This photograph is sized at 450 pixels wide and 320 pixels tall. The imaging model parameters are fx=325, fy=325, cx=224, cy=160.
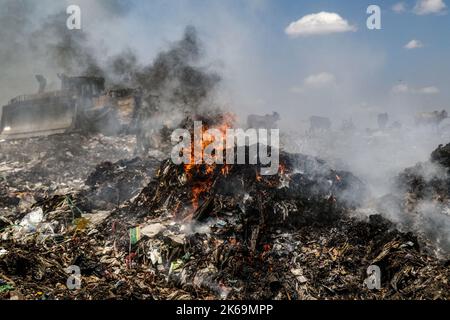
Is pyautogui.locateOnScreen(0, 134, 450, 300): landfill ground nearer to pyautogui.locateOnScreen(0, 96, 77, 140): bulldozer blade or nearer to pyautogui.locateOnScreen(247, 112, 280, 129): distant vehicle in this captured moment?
pyautogui.locateOnScreen(0, 96, 77, 140): bulldozer blade

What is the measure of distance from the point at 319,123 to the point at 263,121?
5180 mm

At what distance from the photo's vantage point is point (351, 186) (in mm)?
8500

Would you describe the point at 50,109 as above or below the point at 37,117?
above

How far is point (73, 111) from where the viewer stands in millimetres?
17641

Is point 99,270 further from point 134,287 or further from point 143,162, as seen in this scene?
point 143,162

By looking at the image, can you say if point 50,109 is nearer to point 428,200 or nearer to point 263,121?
point 263,121

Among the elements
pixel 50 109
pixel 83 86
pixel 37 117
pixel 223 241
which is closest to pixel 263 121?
pixel 83 86

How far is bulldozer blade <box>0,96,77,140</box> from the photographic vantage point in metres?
17.7

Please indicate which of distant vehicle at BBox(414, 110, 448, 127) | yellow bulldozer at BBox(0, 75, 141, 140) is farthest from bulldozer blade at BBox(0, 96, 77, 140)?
distant vehicle at BBox(414, 110, 448, 127)

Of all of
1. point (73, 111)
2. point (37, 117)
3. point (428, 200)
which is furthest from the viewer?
point (37, 117)

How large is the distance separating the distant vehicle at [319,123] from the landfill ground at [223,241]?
1309 centimetres

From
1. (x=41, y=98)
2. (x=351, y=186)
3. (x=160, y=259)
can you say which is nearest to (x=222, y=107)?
(x=41, y=98)
